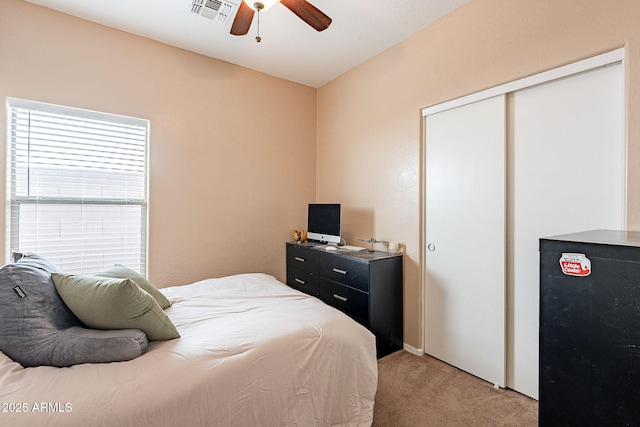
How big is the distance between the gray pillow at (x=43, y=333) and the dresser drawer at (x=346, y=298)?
174 cm

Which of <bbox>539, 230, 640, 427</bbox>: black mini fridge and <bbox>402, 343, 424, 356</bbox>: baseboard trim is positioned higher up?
<bbox>539, 230, 640, 427</bbox>: black mini fridge

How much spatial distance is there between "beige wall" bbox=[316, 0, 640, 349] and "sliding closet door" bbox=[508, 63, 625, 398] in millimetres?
100

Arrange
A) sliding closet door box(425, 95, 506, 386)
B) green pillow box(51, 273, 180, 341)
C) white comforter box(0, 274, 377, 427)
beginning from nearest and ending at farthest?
white comforter box(0, 274, 377, 427) → green pillow box(51, 273, 180, 341) → sliding closet door box(425, 95, 506, 386)

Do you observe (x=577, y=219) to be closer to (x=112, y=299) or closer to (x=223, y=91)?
(x=112, y=299)

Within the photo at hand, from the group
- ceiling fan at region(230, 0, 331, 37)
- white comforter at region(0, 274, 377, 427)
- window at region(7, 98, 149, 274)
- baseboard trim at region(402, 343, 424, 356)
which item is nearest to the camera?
white comforter at region(0, 274, 377, 427)

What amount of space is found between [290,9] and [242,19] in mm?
385

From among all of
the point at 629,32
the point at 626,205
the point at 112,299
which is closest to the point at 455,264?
the point at 626,205

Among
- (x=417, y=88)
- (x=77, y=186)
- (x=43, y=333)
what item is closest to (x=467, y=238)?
(x=417, y=88)

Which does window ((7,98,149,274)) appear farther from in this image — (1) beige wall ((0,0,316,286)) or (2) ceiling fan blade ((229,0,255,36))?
(2) ceiling fan blade ((229,0,255,36))

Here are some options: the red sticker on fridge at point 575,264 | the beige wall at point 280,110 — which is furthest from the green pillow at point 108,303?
the red sticker on fridge at point 575,264

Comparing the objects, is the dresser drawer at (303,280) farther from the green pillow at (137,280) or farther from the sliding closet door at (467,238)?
the green pillow at (137,280)

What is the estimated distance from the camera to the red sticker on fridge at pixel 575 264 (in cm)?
118

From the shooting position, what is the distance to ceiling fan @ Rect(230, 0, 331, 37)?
1.83m

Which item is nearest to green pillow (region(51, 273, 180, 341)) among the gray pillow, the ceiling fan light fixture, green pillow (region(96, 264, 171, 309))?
the gray pillow
